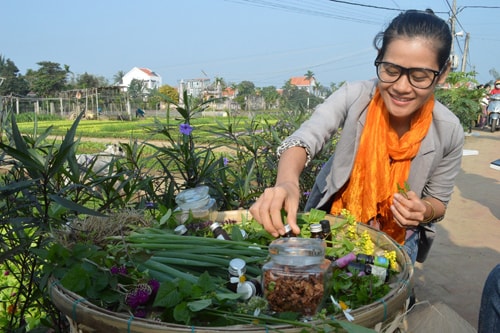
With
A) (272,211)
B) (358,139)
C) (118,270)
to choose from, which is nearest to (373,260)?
(272,211)

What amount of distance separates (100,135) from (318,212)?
18420 millimetres

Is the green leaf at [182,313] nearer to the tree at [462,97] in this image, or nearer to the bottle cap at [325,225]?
the bottle cap at [325,225]

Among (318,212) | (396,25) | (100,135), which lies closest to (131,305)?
(318,212)

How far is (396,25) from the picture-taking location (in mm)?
1572

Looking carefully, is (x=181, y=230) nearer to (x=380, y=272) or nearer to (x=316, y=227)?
(x=316, y=227)

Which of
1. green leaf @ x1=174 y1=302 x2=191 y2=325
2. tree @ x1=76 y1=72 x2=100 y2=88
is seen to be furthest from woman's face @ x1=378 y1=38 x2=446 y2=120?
tree @ x1=76 y1=72 x2=100 y2=88

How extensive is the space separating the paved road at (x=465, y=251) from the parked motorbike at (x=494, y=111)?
763 cm

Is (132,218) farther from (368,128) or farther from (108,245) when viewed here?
(368,128)

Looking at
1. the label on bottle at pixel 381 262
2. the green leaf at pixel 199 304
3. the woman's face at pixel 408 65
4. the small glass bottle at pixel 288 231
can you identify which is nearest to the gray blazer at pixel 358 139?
the woman's face at pixel 408 65

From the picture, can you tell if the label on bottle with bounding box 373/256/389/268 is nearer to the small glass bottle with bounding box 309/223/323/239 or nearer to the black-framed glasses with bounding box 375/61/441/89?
the small glass bottle with bounding box 309/223/323/239

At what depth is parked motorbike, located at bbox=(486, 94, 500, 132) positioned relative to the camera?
44.0ft

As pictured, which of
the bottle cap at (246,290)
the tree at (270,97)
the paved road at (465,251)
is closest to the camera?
the bottle cap at (246,290)

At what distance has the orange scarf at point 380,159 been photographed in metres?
1.74

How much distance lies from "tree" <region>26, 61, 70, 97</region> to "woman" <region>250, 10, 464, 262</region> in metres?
50.2
